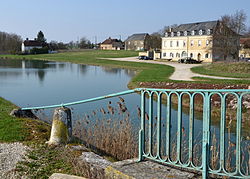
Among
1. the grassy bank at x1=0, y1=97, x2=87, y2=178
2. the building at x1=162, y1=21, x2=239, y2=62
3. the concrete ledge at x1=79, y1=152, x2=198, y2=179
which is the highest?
the building at x1=162, y1=21, x2=239, y2=62

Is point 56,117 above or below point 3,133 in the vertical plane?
above

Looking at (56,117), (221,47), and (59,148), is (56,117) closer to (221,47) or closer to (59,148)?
(59,148)

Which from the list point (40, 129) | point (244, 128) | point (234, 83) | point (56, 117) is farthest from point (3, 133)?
point (234, 83)

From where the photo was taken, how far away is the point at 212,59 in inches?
2156

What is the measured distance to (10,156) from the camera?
6402 mm

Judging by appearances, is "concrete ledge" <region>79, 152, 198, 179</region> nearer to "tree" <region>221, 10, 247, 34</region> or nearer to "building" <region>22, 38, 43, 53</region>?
"tree" <region>221, 10, 247, 34</region>

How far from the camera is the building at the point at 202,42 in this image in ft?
166

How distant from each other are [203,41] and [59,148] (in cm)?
5329

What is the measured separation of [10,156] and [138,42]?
103 meters

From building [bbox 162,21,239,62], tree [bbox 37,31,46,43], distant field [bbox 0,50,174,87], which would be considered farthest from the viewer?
tree [bbox 37,31,46,43]

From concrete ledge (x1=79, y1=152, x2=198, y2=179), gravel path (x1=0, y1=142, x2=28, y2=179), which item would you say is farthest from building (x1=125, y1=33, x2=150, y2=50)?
concrete ledge (x1=79, y1=152, x2=198, y2=179)

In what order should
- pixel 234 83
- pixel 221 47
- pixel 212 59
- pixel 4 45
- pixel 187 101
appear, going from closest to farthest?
pixel 187 101, pixel 234 83, pixel 221 47, pixel 212 59, pixel 4 45

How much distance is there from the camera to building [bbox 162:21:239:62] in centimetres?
5069

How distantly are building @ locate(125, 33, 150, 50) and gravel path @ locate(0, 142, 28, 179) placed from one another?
9872 centimetres
